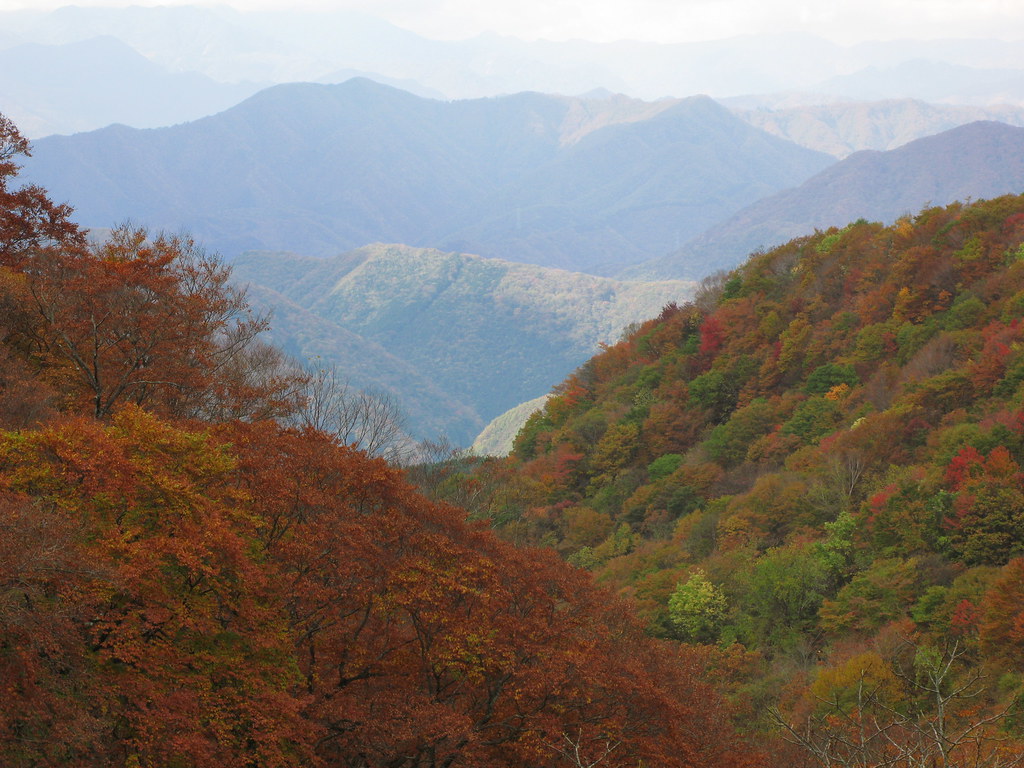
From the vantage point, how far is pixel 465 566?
1594 cm

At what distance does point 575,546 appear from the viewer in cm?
4600

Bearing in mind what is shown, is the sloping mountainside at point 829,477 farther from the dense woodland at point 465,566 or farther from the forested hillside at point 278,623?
Result: the forested hillside at point 278,623

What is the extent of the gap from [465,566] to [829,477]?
83.6 ft

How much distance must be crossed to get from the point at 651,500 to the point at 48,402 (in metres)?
32.9

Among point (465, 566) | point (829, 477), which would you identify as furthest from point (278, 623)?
point (829, 477)

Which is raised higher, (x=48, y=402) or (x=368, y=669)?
(x=48, y=402)

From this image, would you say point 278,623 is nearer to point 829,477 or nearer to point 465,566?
point 465,566

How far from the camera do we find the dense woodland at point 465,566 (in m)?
12.6

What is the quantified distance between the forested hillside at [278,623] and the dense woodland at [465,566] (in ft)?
0.19

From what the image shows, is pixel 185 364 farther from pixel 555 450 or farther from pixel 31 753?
pixel 555 450

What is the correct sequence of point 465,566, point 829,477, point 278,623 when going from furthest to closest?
1. point 829,477
2. point 465,566
3. point 278,623

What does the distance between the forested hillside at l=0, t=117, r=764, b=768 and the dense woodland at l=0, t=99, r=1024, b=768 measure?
6 cm

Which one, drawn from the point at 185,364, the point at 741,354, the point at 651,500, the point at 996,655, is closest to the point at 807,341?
the point at 741,354

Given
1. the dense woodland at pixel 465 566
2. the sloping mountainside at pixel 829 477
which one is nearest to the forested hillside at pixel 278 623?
the dense woodland at pixel 465 566
